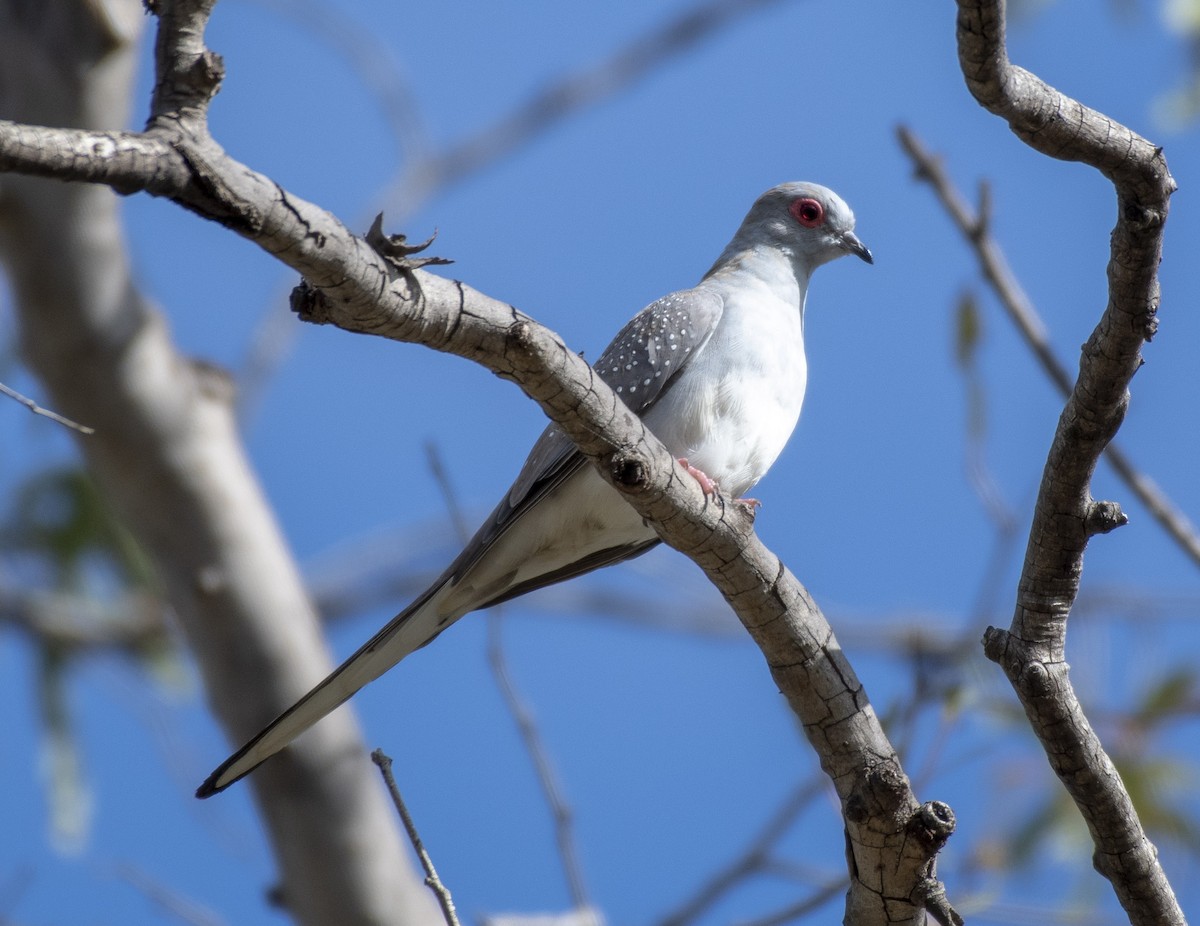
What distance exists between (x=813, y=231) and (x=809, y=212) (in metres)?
0.08

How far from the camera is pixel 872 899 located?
9.63 feet

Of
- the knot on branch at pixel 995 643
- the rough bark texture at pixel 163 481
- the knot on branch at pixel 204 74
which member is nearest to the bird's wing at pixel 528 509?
the rough bark texture at pixel 163 481

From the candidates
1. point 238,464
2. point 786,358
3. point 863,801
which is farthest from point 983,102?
point 238,464

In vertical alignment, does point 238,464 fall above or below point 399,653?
above

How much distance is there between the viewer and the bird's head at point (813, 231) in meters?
5.23

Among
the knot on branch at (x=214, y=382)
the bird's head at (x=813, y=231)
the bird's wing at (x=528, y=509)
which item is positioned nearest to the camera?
the bird's wing at (x=528, y=509)

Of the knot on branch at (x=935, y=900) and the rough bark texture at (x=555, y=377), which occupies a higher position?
the rough bark texture at (x=555, y=377)

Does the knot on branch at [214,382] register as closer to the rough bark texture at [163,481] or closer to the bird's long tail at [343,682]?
the rough bark texture at [163,481]

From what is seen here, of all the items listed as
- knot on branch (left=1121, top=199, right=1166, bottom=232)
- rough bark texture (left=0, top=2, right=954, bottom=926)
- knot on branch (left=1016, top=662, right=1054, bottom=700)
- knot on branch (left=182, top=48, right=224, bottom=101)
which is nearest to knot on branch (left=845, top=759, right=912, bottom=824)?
rough bark texture (left=0, top=2, right=954, bottom=926)

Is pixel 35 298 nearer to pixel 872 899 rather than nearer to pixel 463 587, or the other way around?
pixel 463 587

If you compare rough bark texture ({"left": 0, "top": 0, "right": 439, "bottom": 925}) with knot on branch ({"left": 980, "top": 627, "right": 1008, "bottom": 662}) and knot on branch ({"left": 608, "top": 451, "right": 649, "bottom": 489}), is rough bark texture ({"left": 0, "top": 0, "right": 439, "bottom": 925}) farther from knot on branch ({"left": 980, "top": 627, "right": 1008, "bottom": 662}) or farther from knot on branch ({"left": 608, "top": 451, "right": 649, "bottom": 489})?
knot on branch ({"left": 980, "top": 627, "right": 1008, "bottom": 662})

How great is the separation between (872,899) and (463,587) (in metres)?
1.68

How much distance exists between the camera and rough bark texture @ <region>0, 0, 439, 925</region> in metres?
4.21

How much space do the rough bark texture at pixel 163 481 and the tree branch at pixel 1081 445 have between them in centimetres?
223
